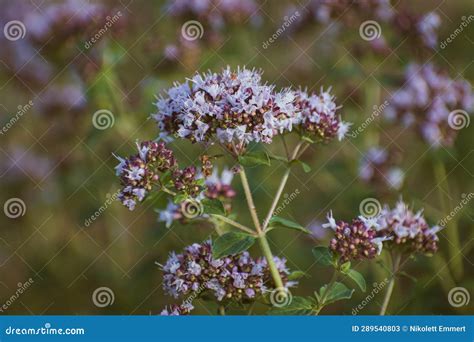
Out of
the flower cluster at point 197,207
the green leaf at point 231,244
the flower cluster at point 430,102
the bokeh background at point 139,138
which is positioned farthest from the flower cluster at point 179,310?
the flower cluster at point 430,102

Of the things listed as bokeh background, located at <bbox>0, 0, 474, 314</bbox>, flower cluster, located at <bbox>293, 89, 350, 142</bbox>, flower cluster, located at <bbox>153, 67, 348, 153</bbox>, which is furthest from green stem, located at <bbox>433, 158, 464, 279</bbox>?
flower cluster, located at <bbox>153, 67, 348, 153</bbox>

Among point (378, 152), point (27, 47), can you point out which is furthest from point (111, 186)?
point (378, 152)

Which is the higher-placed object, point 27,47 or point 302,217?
point 302,217

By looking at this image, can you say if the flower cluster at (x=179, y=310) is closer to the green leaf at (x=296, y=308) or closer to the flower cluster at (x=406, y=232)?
the green leaf at (x=296, y=308)

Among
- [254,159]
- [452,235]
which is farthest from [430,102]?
[254,159]

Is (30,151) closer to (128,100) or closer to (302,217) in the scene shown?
(128,100)
